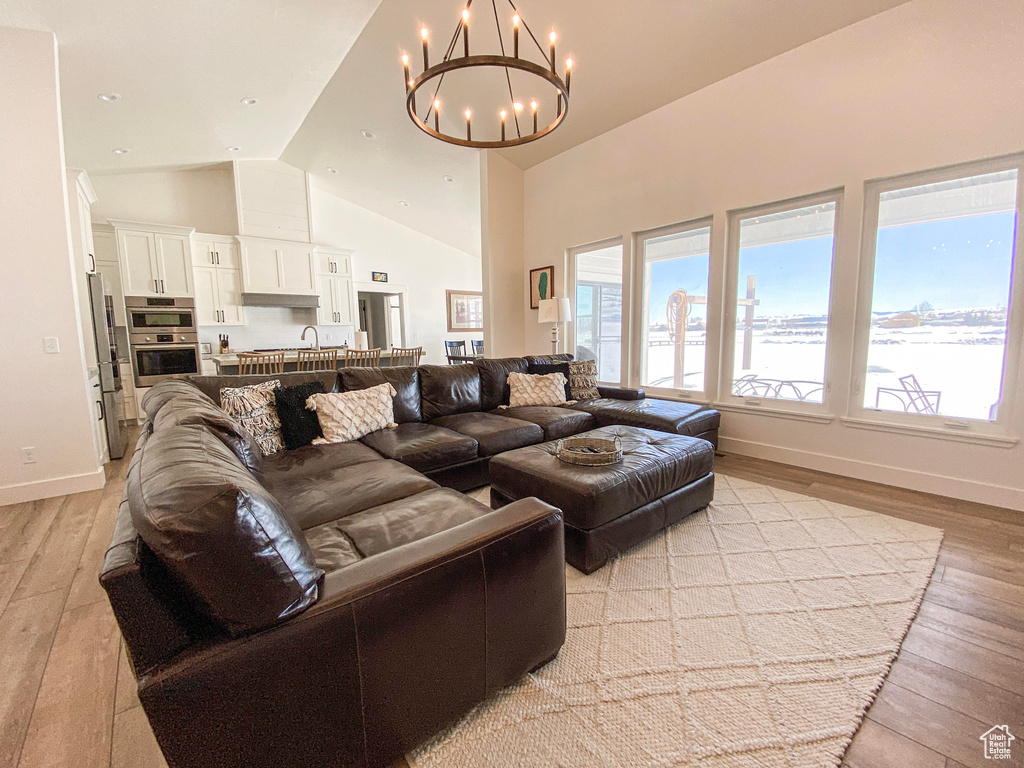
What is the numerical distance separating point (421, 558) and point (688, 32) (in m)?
4.01

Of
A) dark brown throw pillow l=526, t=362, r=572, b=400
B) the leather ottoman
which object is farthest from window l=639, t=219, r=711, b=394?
the leather ottoman

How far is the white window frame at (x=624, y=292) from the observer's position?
14.8ft

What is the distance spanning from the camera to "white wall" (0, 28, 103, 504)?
270 cm

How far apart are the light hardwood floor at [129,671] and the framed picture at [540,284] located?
3979 millimetres

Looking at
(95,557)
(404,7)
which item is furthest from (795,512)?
(404,7)

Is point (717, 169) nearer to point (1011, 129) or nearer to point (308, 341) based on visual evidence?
point (1011, 129)

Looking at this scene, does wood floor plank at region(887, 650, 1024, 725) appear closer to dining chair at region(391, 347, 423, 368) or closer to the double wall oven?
dining chair at region(391, 347, 423, 368)

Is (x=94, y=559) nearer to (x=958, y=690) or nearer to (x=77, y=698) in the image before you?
(x=77, y=698)

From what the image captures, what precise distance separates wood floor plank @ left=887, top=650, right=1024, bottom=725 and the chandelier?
271cm

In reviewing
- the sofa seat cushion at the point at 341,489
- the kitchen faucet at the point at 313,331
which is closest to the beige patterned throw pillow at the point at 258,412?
the sofa seat cushion at the point at 341,489

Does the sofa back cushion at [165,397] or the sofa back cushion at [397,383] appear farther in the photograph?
the sofa back cushion at [397,383]

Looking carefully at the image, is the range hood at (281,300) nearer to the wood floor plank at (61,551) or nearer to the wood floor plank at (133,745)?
the wood floor plank at (61,551)

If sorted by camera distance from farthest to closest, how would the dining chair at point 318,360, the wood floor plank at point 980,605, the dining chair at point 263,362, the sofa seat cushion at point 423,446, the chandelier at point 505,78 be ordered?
1. the dining chair at point 318,360
2. the dining chair at point 263,362
3. the sofa seat cushion at point 423,446
4. the chandelier at point 505,78
5. the wood floor plank at point 980,605

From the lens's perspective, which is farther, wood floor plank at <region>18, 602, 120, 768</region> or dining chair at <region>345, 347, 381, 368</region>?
dining chair at <region>345, 347, 381, 368</region>
